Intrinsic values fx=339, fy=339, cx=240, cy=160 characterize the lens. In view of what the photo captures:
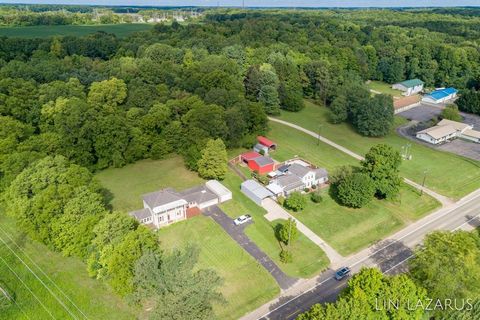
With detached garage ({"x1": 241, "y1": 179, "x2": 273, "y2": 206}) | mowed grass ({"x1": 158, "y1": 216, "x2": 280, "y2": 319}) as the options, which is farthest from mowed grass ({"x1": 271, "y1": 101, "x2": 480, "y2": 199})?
mowed grass ({"x1": 158, "y1": 216, "x2": 280, "y2": 319})

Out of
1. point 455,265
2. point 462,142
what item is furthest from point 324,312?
point 462,142

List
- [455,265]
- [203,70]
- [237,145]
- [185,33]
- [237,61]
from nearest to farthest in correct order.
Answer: [455,265] < [237,145] < [203,70] < [237,61] < [185,33]

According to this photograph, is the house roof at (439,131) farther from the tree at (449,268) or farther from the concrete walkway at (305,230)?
the tree at (449,268)

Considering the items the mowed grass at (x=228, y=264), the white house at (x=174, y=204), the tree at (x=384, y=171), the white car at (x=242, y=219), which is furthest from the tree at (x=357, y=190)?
the mowed grass at (x=228, y=264)

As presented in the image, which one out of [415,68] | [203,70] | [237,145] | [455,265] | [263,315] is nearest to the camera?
[455,265]

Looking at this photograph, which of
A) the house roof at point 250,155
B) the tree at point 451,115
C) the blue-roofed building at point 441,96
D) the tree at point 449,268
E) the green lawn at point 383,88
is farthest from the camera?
the green lawn at point 383,88

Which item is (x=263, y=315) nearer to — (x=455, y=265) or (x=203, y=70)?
(x=455, y=265)

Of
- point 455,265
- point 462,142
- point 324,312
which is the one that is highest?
point 455,265

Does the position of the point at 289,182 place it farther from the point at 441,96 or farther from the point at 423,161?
the point at 441,96
